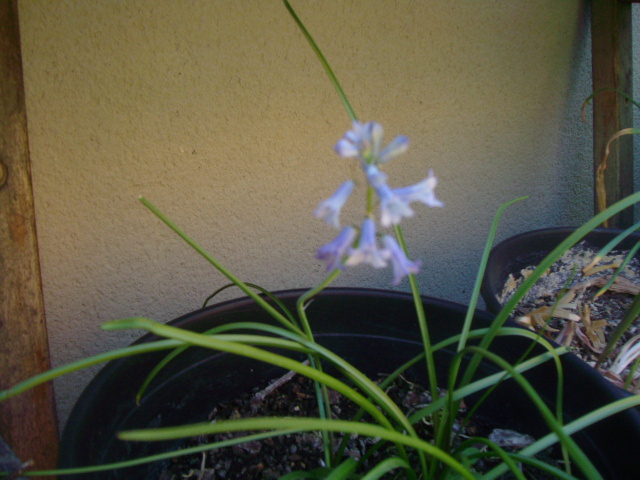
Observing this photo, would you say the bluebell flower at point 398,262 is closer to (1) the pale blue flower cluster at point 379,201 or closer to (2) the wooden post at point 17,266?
(1) the pale blue flower cluster at point 379,201

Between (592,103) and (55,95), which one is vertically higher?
(55,95)

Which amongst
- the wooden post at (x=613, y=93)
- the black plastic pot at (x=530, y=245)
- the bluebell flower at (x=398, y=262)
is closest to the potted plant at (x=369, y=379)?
the bluebell flower at (x=398, y=262)

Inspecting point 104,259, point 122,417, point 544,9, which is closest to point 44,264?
point 104,259

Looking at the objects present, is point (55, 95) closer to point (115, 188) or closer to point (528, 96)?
point (115, 188)

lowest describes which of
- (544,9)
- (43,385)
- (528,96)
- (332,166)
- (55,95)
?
(43,385)

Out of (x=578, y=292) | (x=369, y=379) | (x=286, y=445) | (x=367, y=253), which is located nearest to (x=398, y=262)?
(x=367, y=253)

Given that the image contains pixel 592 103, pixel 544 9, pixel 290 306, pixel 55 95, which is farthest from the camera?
pixel 592 103

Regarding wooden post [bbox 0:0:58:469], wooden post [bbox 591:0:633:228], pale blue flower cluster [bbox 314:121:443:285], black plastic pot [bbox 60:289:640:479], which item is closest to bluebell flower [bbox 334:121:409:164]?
pale blue flower cluster [bbox 314:121:443:285]
